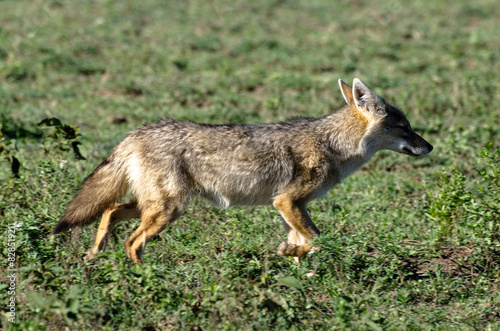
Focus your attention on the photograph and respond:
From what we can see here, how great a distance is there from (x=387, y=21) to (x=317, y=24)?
1.55 meters

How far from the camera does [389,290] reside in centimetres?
549

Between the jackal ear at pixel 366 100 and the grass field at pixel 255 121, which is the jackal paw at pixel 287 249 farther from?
the jackal ear at pixel 366 100

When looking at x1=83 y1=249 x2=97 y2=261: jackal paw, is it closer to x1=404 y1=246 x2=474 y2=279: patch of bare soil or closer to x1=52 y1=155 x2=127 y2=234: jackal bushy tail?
x1=52 y1=155 x2=127 y2=234: jackal bushy tail

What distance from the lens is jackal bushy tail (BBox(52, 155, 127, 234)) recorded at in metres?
5.78

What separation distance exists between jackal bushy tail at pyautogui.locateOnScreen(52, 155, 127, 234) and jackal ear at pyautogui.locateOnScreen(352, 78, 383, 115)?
2329 millimetres

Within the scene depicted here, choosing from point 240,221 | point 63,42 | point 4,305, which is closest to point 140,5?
point 63,42

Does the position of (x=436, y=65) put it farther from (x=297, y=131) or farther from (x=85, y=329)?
(x=85, y=329)

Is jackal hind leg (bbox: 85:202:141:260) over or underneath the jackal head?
underneath

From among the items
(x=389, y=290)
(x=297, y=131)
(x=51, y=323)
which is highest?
(x=297, y=131)

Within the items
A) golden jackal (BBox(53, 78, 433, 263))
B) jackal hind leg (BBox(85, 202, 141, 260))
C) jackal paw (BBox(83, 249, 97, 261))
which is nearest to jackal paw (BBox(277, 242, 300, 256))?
golden jackal (BBox(53, 78, 433, 263))

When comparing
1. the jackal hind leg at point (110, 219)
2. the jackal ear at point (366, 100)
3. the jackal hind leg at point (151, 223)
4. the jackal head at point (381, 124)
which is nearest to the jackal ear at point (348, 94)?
the jackal head at point (381, 124)

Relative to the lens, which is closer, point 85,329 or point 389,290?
point 85,329

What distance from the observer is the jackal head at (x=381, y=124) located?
6418 millimetres

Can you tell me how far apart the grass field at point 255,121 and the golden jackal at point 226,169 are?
29 cm
